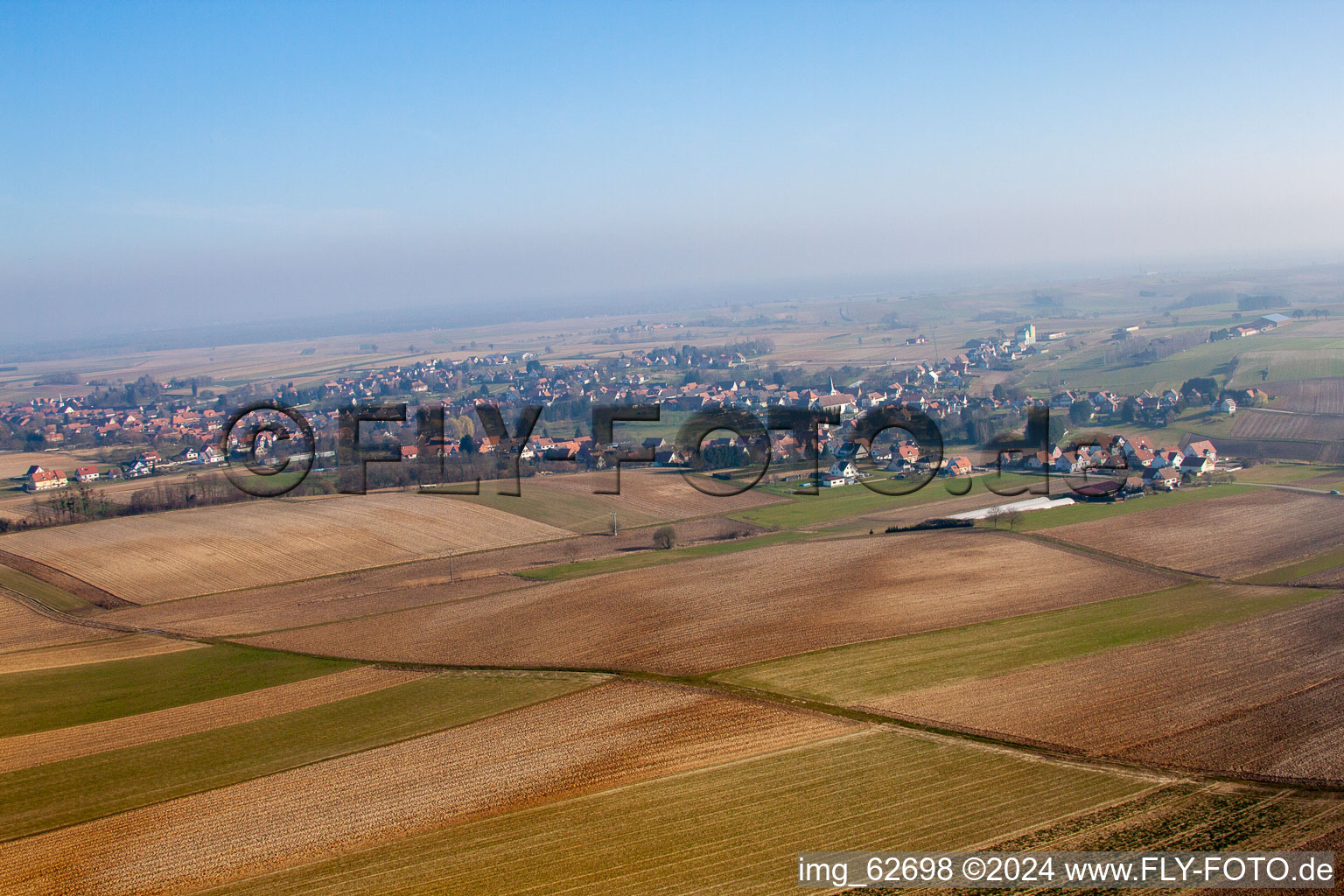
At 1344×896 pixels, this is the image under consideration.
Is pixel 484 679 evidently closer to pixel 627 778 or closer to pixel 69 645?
pixel 627 778

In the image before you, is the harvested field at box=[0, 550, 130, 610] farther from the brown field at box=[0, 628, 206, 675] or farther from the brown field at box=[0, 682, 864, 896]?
the brown field at box=[0, 682, 864, 896]

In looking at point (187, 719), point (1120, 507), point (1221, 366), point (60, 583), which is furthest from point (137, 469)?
point (1221, 366)

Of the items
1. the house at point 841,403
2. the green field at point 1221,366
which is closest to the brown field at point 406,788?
the house at point 841,403

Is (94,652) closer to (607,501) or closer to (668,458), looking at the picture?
(607,501)

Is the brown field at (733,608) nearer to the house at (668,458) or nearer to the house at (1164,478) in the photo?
the house at (1164,478)

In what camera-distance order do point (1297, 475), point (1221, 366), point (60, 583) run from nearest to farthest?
point (60, 583)
point (1297, 475)
point (1221, 366)

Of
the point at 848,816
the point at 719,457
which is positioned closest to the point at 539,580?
the point at 848,816
